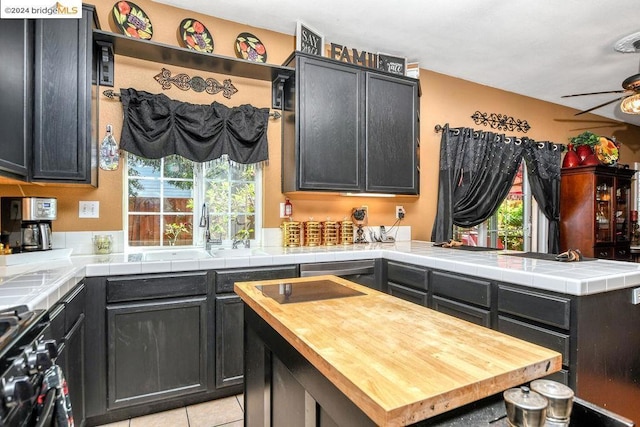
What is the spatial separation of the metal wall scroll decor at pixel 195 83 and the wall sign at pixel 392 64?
56.3 inches

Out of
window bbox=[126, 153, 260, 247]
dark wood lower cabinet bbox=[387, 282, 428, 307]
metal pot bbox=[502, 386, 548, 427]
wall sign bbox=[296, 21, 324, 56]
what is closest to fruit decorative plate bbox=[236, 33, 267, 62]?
wall sign bbox=[296, 21, 324, 56]

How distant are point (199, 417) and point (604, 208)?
540cm

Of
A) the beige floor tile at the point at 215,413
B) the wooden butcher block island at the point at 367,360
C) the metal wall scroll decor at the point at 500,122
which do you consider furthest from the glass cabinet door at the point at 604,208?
the beige floor tile at the point at 215,413

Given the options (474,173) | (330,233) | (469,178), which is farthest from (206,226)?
(474,173)

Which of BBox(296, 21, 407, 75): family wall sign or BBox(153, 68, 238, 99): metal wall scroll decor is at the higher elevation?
BBox(296, 21, 407, 75): family wall sign

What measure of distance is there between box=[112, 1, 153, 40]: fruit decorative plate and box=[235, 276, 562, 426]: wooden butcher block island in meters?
2.27

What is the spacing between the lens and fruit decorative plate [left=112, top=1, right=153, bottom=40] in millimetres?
2652

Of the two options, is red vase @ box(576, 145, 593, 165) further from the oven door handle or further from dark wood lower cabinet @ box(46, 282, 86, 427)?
the oven door handle

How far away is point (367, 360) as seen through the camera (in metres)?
0.88

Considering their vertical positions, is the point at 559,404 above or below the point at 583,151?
below

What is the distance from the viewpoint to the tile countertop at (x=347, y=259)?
1582 mm

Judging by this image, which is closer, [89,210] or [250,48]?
[89,210]

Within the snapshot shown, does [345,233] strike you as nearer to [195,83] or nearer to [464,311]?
[464,311]

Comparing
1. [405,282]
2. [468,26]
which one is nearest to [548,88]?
[468,26]
